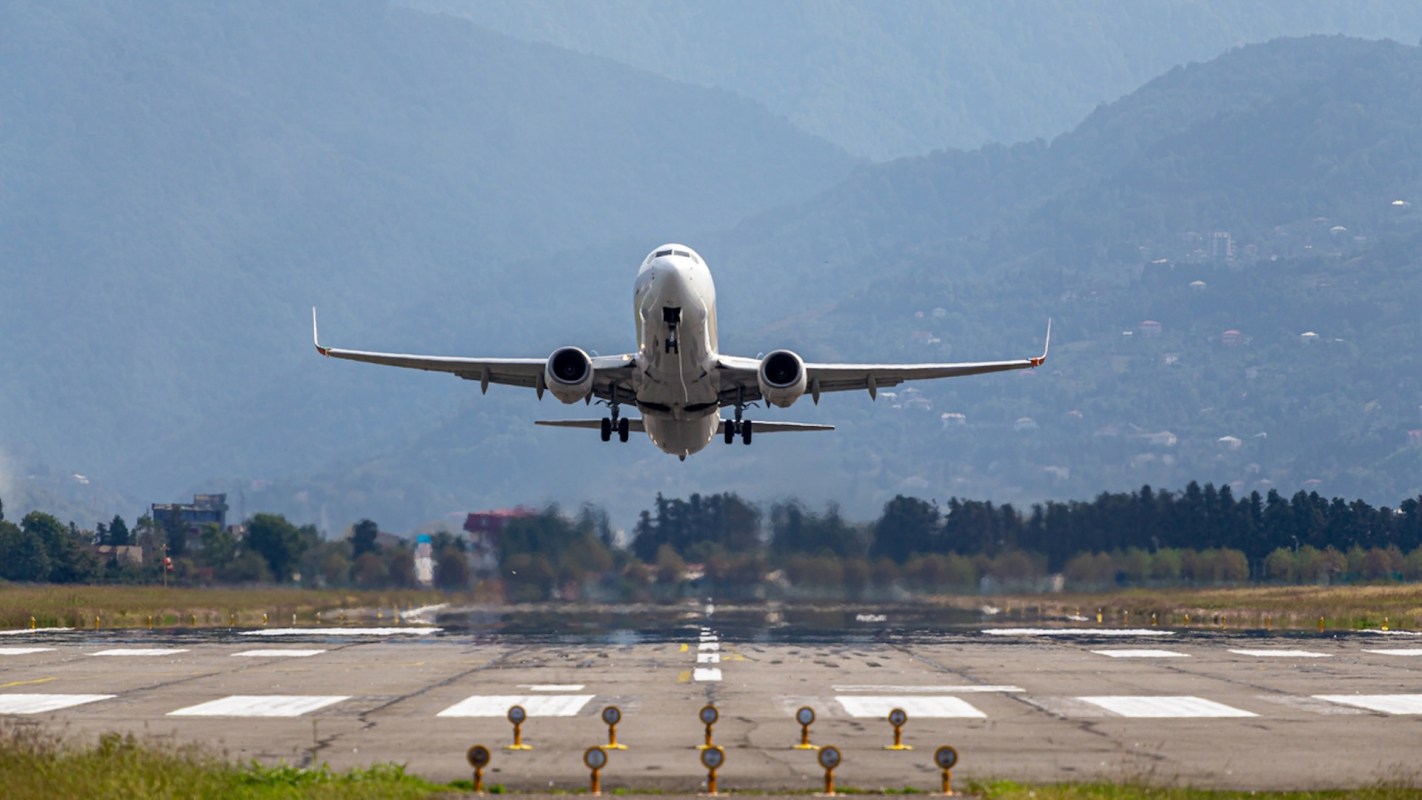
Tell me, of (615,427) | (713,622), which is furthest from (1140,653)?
(713,622)

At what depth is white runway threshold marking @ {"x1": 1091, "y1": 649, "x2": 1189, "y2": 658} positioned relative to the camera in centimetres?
5556

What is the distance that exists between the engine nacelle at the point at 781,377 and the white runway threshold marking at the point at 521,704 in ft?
33.8

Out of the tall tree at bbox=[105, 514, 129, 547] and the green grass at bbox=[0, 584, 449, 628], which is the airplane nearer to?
the green grass at bbox=[0, 584, 449, 628]

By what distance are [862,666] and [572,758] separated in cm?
2274

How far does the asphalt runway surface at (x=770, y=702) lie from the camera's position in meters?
29.2

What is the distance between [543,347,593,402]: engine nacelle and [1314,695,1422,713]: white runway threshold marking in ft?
62.1

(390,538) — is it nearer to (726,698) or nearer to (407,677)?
(407,677)

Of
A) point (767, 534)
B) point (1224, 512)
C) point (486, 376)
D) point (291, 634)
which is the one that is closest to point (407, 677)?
point (486, 376)

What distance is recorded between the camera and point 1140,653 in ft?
187

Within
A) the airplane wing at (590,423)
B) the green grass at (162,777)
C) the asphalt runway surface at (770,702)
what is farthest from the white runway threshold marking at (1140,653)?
the green grass at (162,777)

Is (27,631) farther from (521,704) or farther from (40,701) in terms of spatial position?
(521,704)

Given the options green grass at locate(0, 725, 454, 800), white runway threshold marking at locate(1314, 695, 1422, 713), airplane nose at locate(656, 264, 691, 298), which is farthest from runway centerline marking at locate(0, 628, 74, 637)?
white runway threshold marking at locate(1314, 695, 1422, 713)

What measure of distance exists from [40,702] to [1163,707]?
79.5ft

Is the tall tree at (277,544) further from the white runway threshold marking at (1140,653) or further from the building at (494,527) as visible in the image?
the white runway threshold marking at (1140,653)
